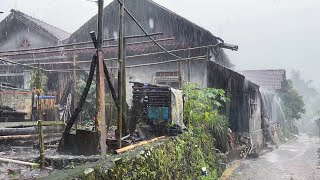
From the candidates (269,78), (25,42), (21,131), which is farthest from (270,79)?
(21,131)

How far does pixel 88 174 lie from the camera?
13.4ft

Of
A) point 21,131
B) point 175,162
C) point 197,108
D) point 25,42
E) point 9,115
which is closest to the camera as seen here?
point 175,162

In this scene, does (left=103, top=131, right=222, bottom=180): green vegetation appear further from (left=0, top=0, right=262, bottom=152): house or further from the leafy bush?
(left=0, top=0, right=262, bottom=152): house

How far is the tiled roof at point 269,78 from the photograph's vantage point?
101ft

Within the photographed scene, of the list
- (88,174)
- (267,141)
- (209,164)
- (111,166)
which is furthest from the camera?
(267,141)

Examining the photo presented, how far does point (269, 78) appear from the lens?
32.8m

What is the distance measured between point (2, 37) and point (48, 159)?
2073 centimetres

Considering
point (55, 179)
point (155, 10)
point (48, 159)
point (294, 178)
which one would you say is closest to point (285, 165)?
point (294, 178)

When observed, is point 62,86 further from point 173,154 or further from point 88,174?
point 88,174

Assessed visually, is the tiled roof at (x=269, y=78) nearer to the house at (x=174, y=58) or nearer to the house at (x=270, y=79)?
the house at (x=270, y=79)

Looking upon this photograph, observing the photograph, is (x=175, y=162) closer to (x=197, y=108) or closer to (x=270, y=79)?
(x=197, y=108)

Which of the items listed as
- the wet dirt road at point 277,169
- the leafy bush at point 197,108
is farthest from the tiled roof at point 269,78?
the leafy bush at point 197,108

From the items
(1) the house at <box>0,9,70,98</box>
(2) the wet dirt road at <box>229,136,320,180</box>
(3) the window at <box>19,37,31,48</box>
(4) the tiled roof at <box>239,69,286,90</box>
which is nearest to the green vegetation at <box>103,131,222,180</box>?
(2) the wet dirt road at <box>229,136,320,180</box>

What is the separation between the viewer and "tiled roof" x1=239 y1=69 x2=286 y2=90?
3085 centimetres
